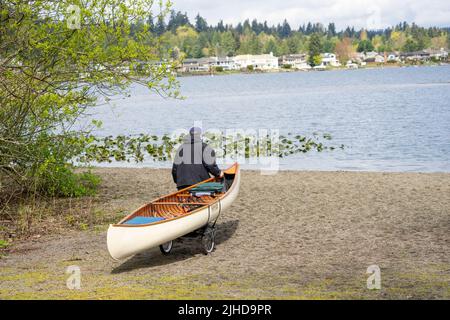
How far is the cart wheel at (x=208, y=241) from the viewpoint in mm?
12977

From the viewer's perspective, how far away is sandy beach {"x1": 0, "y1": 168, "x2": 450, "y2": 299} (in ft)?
34.7

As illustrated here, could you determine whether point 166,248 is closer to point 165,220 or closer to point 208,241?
point 208,241

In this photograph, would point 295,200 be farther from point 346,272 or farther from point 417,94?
point 417,94

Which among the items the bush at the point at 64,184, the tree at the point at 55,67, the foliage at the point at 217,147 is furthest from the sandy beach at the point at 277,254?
the foliage at the point at 217,147

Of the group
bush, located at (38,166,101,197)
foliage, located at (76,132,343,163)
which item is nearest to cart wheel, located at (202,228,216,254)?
bush, located at (38,166,101,197)

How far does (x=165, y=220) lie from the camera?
1190cm

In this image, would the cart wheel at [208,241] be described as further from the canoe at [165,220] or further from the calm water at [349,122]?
the calm water at [349,122]

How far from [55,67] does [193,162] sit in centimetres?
431

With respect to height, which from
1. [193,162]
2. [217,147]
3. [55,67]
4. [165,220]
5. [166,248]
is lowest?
[217,147]

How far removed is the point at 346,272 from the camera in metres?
11.5

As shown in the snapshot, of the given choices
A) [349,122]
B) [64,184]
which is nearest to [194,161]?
[64,184]
